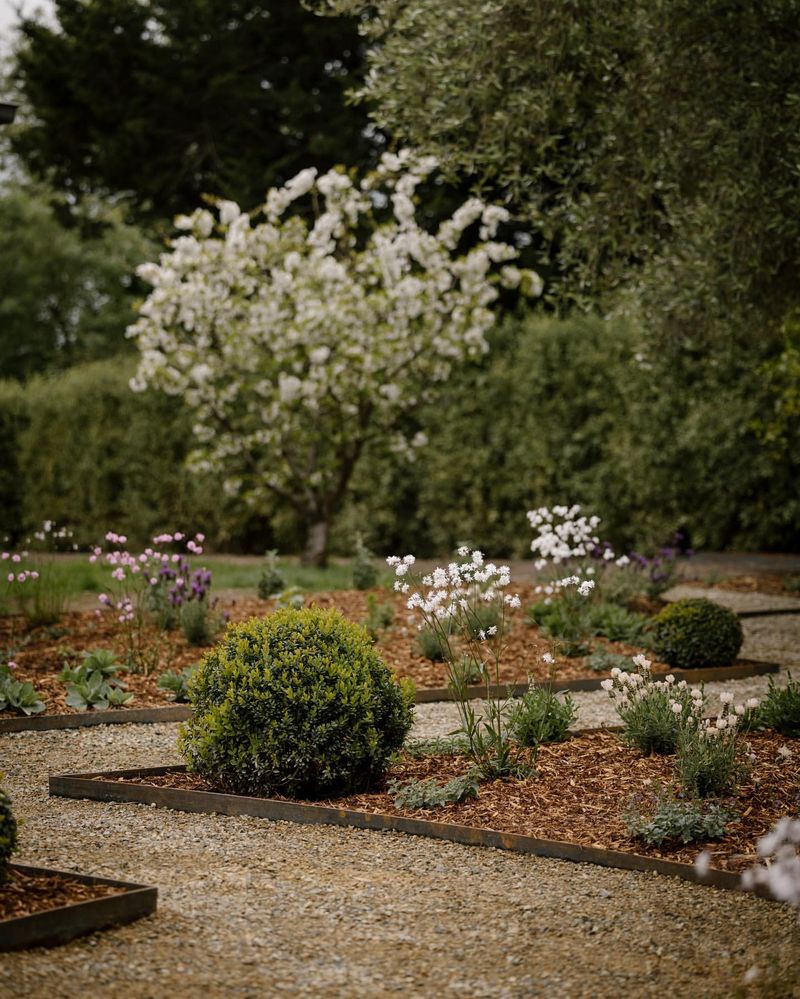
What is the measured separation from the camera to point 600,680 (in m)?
7.80

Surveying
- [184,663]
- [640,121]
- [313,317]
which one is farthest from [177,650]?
[313,317]

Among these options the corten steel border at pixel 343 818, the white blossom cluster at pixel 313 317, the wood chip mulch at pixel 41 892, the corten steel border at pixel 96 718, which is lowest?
the corten steel border at pixel 343 818

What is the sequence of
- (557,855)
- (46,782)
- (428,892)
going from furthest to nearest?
(46,782) < (557,855) < (428,892)

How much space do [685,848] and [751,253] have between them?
5.53 m

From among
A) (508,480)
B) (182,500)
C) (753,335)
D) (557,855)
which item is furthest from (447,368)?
(557,855)

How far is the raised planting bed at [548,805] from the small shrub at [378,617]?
3106 millimetres

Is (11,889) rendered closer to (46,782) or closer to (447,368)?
(46,782)

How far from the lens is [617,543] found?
48.5 ft

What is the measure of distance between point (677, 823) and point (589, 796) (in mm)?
638

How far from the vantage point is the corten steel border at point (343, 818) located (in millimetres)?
4297

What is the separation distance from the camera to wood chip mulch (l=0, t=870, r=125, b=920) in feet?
12.0

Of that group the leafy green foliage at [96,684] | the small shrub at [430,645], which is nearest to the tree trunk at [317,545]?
the small shrub at [430,645]

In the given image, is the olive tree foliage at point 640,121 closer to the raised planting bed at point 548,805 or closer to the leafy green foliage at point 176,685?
the raised planting bed at point 548,805

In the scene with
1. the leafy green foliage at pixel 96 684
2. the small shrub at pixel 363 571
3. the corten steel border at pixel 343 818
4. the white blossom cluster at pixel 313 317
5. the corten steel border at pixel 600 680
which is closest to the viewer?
the corten steel border at pixel 343 818
